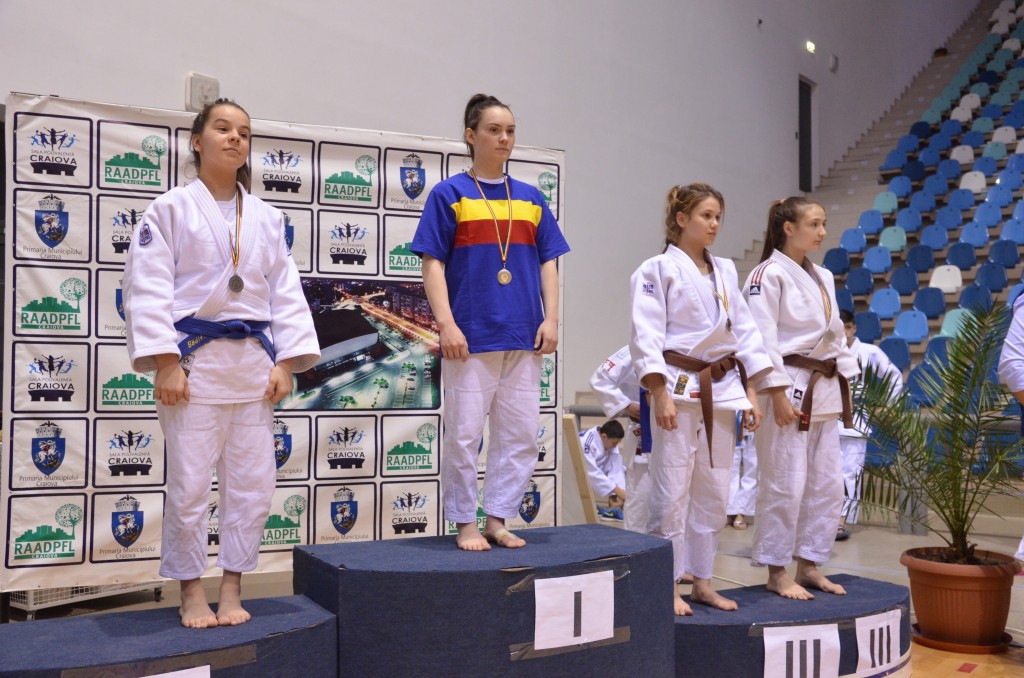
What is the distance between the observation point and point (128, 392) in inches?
151

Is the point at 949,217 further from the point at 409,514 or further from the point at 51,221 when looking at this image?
the point at 51,221

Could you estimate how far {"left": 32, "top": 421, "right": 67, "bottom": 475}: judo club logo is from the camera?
12.0ft

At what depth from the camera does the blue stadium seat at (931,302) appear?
30.1ft

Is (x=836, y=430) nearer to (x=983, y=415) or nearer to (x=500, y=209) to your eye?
(x=983, y=415)

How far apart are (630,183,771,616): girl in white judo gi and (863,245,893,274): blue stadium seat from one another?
8142 millimetres

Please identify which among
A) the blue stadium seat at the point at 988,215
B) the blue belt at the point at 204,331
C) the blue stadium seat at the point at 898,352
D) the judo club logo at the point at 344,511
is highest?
the blue stadium seat at the point at 988,215

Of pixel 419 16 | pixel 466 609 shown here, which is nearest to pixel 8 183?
pixel 466 609

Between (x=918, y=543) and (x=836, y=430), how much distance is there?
313 centimetres

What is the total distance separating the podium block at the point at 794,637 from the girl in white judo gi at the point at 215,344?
4.79ft

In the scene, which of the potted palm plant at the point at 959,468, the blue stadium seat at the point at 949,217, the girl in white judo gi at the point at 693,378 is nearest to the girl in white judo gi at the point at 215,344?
the girl in white judo gi at the point at 693,378

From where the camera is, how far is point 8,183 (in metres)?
3.65

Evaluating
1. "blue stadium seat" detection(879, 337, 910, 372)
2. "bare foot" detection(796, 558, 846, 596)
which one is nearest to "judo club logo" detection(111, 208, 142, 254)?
"bare foot" detection(796, 558, 846, 596)

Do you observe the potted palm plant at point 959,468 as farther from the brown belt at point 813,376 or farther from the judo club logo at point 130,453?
the judo club logo at point 130,453

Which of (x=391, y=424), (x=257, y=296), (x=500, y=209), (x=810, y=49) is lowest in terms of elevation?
(x=391, y=424)
